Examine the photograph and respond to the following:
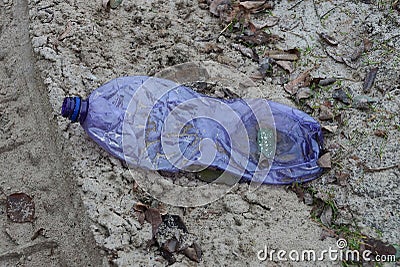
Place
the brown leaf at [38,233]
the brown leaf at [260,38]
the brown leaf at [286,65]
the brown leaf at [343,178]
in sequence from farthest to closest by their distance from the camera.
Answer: the brown leaf at [260,38], the brown leaf at [286,65], the brown leaf at [343,178], the brown leaf at [38,233]

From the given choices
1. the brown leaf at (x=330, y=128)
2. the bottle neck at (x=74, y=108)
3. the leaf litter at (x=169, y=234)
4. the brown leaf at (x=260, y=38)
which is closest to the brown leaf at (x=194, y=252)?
the leaf litter at (x=169, y=234)

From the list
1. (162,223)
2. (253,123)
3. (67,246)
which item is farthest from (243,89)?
(67,246)

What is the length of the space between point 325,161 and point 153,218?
0.75m

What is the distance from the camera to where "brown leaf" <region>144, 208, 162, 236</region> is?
1.90m

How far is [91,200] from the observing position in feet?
6.40

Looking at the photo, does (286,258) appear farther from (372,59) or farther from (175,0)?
(175,0)

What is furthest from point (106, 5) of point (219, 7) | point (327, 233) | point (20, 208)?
point (327, 233)

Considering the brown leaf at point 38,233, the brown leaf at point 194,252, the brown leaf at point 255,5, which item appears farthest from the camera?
the brown leaf at point 255,5

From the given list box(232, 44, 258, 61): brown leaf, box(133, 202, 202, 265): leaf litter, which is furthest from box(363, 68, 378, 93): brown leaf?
box(133, 202, 202, 265): leaf litter

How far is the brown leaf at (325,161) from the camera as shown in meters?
2.13

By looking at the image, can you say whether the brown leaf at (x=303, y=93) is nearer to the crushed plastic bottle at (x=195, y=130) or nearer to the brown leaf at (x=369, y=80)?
the crushed plastic bottle at (x=195, y=130)

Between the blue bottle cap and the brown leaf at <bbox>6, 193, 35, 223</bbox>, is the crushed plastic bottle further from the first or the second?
the brown leaf at <bbox>6, 193, 35, 223</bbox>

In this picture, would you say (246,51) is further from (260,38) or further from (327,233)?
(327,233)

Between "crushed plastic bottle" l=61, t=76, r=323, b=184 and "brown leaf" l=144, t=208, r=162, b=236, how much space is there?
0.63 feet
